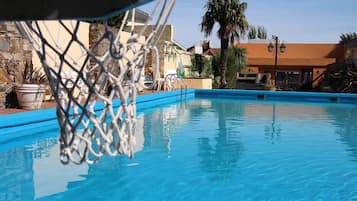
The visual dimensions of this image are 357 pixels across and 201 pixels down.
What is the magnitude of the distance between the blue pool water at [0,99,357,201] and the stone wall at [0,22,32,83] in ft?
5.91

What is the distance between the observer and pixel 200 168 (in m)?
5.68

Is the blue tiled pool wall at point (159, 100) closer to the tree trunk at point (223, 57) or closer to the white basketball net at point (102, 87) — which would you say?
the white basketball net at point (102, 87)

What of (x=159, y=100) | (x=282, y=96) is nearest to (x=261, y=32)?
(x=282, y=96)

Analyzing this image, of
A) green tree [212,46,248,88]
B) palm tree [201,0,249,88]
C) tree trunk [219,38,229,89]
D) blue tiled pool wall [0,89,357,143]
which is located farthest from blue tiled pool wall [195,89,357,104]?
green tree [212,46,248,88]

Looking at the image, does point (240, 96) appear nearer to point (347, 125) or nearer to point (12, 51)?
point (347, 125)

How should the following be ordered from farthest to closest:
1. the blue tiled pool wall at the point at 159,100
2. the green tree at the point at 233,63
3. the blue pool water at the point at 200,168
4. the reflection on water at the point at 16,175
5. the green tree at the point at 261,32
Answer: the green tree at the point at 261,32 → the green tree at the point at 233,63 → the blue tiled pool wall at the point at 159,100 → the blue pool water at the point at 200,168 → the reflection on water at the point at 16,175

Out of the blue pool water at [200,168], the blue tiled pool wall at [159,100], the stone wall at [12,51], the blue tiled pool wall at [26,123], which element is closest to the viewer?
the blue pool water at [200,168]

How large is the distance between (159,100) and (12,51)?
6.58m

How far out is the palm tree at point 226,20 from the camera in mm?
20547

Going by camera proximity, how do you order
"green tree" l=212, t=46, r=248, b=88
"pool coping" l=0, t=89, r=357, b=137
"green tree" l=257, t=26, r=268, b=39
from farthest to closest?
"green tree" l=257, t=26, r=268, b=39 → "green tree" l=212, t=46, r=248, b=88 → "pool coping" l=0, t=89, r=357, b=137

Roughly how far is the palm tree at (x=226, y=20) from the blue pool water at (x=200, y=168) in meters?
11.9

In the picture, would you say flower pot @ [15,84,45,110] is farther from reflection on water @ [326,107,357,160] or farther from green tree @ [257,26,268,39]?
green tree @ [257,26,268,39]

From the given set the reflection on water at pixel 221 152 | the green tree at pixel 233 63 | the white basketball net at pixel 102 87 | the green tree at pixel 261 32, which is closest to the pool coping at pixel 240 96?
the green tree at pixel 233 63

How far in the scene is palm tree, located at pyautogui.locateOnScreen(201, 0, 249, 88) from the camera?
67.4 feet
